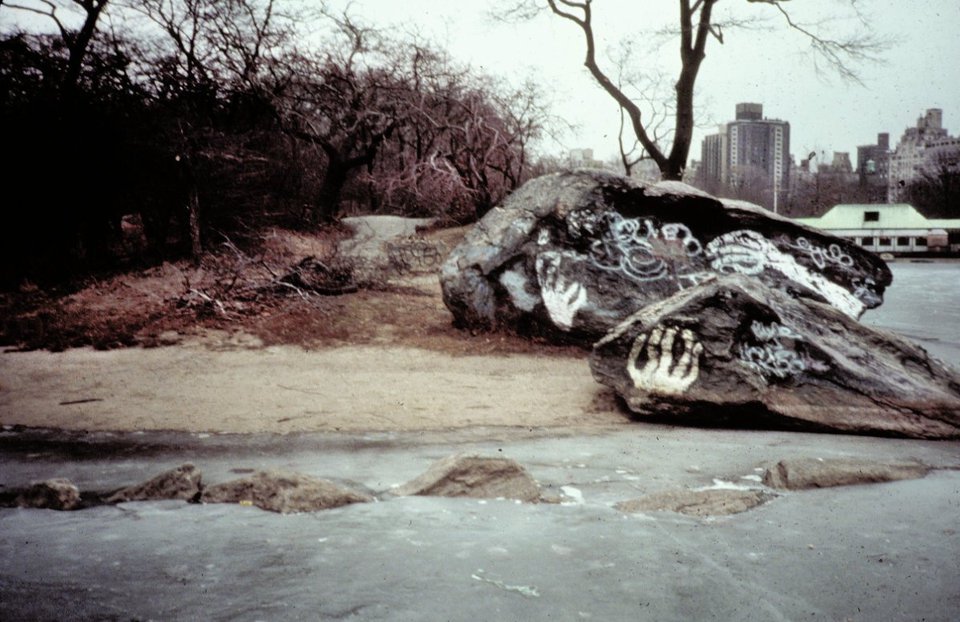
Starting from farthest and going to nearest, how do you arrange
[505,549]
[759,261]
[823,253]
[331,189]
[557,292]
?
1. [331,189]
2. [823,253]
3. [759,261]
4. [557,292]
5. [505,549]

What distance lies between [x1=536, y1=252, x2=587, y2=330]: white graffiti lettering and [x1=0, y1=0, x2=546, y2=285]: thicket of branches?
6.06m

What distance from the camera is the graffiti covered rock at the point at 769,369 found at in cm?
534

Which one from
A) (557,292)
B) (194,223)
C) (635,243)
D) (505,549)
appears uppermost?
(194,223)

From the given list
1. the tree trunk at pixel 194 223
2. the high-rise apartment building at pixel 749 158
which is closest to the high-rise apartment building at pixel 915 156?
the high-rise apartment building at pixel 749 158

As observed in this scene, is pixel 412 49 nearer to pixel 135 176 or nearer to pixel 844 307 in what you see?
pixel 135 176

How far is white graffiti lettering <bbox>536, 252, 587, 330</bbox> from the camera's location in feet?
28.0

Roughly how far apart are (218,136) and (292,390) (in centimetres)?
739

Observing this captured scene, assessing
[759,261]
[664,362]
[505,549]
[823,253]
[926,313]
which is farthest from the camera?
[926,313]

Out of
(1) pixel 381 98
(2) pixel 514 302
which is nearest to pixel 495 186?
(1) pixel 381 98

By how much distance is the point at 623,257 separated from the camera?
872 centimetres

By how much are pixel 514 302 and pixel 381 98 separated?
9.68 m

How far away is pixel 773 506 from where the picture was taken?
3814mm

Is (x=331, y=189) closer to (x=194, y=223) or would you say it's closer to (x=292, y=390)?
(x=194, y=223)

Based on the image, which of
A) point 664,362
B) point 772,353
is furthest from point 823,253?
point 664,362
